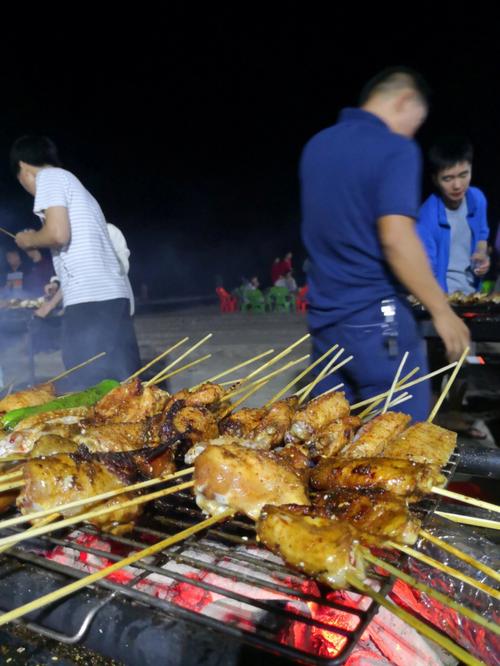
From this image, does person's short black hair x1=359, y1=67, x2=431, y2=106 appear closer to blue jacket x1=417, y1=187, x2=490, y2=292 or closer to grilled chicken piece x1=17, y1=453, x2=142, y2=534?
blue jacket x1=417, y1=187, x2=490, y2=292

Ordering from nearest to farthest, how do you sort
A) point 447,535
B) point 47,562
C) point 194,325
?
1. point 47,562
2. point 447,535
3. point 194,325

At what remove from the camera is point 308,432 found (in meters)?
2.67

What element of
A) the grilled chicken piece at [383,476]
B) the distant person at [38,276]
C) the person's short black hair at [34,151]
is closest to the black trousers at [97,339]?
the person's short black hair at [34,151]

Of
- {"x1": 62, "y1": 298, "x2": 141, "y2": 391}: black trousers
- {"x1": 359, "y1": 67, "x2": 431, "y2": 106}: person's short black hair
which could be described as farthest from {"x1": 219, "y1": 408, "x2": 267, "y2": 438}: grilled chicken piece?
{"x1": 359, "y1": 67, "x2": 431, "y2": 106}: person's short black hair

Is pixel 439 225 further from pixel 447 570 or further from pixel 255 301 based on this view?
pixel 255 301

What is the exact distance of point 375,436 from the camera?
2.49m

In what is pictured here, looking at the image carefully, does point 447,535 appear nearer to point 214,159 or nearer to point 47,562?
point 47,562

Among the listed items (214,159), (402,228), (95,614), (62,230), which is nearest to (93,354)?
(62,230)

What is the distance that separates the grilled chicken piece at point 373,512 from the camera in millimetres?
1681

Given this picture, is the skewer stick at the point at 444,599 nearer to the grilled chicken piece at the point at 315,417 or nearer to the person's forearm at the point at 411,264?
the grilled chicken piece at the point at 315,417

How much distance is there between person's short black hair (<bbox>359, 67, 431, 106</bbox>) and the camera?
3.53 metres

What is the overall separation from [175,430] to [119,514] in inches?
28.8

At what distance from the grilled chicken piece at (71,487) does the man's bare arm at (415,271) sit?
2.27 metres

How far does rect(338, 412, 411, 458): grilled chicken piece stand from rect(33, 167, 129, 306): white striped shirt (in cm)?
305
